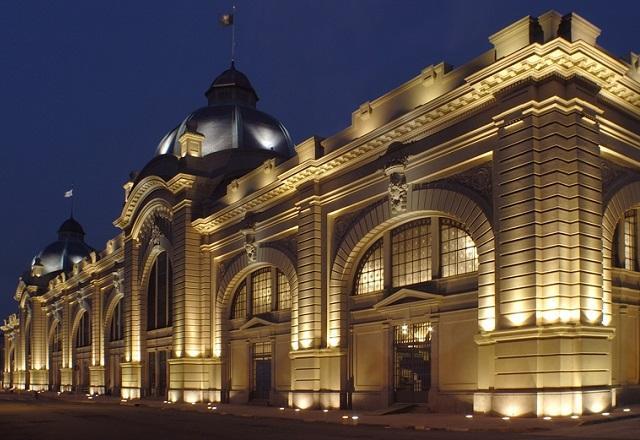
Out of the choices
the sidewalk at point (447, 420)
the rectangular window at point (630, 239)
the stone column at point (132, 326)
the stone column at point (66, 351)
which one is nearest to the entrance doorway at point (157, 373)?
the stone column at point (132, 326)

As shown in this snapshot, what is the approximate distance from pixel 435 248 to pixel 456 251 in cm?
100

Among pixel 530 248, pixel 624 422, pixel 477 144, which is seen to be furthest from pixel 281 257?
pixel 624 422

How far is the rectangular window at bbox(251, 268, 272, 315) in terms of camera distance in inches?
1577

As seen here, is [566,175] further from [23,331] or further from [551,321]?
[23,331]

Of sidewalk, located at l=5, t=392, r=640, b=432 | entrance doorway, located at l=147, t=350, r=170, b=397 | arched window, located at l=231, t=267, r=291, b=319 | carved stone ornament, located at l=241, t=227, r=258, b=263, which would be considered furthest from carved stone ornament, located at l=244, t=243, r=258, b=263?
entrance doorway, located at l=147, t=350, r=170, b=397

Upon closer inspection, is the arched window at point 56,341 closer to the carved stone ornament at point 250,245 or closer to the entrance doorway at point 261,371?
the entrance doorway at point 261,371

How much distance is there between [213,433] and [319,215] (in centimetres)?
1481

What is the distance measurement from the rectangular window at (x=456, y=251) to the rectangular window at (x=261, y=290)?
14.2 meters

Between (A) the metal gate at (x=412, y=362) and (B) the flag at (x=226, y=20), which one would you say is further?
(B) the flag at (x=226, y=20)

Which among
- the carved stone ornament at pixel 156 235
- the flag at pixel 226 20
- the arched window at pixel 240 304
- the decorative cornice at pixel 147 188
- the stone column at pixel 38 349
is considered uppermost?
the flag at pixel 226 20

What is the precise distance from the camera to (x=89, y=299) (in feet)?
235

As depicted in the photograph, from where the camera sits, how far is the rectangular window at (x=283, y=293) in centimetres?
3791

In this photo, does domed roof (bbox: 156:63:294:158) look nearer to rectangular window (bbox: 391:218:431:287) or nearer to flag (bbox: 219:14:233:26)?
flag (bbox: 219:14:233:26)

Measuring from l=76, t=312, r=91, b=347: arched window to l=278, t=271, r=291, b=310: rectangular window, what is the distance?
39.4 meters
